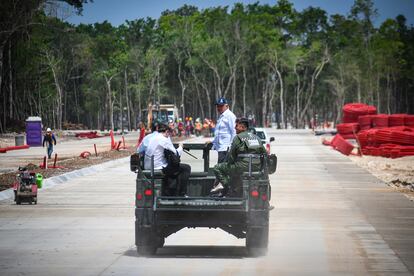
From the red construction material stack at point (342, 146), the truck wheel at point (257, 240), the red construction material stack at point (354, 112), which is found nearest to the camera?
the truck wheel at point (257, 240)

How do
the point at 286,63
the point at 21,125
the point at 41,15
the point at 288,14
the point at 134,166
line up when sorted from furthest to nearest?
the point at 288,14, the point at 286,63, the point at 41,15, the point at 21,125, the point at 134,166

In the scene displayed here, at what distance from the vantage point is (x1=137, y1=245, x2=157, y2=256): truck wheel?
14.7 m

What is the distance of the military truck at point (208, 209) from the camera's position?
14328 mm

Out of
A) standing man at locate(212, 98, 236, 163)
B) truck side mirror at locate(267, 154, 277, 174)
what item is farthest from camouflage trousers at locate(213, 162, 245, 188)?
standing man at locate(212, 98, 236, 163)

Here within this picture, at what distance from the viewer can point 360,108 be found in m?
76.5

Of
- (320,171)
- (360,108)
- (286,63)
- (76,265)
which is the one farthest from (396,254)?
(286,63)

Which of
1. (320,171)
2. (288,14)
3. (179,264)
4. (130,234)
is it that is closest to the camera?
(179,264)

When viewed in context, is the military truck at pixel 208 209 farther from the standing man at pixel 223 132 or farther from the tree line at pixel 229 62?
the tree line at pixel 229 62

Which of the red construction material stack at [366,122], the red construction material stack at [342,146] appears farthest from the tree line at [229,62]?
the red construction material stack at [342,146]

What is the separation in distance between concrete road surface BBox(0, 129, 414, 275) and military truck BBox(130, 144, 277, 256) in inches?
13.0

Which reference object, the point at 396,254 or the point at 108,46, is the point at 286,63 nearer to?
the point at 108,46

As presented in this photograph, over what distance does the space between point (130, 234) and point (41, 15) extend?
8677cm

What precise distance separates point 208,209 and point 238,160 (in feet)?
2.86

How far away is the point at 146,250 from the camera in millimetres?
14742
